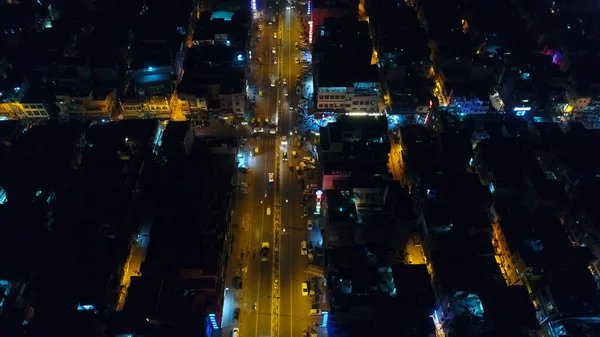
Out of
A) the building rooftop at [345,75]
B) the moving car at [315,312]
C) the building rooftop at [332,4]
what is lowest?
the moving car at [315,312]

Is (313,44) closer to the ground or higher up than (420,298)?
higher up

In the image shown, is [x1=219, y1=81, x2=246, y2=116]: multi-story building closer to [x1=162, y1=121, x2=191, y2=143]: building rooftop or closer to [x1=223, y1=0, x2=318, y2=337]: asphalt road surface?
[x1=223, y1=0, x2=318, y2=337]: asphalt road surface

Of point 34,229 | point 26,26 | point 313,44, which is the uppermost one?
point 26,26

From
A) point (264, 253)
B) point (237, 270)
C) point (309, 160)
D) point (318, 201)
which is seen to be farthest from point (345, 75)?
point (237, 270)

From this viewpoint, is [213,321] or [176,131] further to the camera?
[176,131]

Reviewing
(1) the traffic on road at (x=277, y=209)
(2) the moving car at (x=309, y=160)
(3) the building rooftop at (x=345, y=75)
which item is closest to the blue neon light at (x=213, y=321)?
(1) the traffic on road at (x=277, y=209)

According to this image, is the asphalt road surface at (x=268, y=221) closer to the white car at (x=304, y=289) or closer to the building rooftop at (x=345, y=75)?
the white car at (x=304, y=289)

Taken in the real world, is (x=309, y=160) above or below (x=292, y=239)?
above

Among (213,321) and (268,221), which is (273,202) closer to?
(268,221)

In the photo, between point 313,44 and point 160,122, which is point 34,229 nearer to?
point 160,122

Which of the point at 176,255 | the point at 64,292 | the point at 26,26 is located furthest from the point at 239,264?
the point at 26,26

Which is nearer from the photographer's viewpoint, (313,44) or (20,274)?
(20,274)
